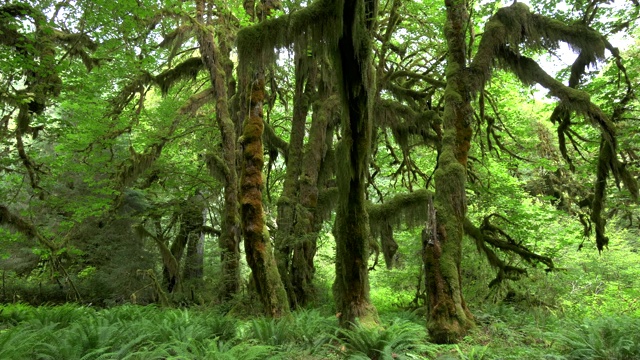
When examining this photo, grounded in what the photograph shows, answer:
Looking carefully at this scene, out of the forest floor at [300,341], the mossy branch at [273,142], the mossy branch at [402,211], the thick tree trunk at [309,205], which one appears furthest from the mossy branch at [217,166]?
the forest floor at [300,341]

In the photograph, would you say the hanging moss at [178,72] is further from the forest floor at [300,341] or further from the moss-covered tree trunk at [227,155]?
the forest floor at [300,341]

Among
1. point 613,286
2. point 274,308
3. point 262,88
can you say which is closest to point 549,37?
point 262,88

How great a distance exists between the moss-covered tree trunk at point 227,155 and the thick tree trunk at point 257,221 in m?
2.25

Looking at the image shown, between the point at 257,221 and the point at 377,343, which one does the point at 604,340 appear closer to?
the point at 377,343

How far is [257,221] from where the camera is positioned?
7.16 meters

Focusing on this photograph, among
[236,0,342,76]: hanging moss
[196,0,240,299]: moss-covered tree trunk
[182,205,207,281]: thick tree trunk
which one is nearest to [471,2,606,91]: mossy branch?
[236,0,342,76]: hanging moss

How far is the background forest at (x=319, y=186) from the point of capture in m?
5.48

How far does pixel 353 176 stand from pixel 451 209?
6.67ft

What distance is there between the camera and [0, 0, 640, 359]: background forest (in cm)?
548

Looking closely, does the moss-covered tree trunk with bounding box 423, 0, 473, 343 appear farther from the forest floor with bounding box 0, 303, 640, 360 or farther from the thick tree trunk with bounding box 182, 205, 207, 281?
the thick tree trunk with bounding box 182, 205, 207, 281

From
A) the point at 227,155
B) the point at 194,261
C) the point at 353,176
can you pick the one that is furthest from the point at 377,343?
the point at 194,261

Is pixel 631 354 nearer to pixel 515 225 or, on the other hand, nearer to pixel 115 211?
pixel 515 225

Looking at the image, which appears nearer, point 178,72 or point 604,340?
point 604,340

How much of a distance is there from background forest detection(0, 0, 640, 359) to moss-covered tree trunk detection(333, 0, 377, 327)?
3cm
